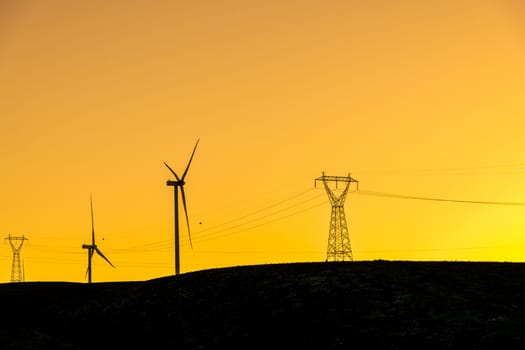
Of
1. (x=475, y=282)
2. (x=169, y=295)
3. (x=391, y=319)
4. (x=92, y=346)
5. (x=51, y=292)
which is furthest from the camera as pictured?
(x=51, y=292)

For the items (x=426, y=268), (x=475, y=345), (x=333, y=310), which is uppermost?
(x=426, y=268)

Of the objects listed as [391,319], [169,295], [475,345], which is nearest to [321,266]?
[169,295]

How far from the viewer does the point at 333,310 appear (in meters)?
70.1

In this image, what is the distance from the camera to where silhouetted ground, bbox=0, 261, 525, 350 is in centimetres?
6284

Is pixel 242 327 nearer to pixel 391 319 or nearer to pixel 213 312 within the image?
pixel 213 312

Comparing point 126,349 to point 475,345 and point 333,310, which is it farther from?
point 475,345

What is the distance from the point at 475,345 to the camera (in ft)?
188

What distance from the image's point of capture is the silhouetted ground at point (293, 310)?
6284 cm

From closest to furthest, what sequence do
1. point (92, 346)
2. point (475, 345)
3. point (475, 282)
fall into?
point (475, 345) < point (92, 346) < point (475, 282)

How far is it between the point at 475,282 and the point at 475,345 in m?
21.0

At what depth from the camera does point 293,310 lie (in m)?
71.6

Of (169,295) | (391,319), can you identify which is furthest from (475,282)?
(169,295)

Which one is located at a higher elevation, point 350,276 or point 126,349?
point 350,276

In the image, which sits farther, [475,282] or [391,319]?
[475,282]
